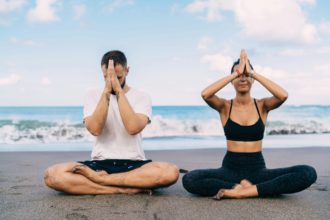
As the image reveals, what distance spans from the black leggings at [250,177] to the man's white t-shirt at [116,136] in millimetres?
614

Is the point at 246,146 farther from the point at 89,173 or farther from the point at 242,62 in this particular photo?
the point at 89,173

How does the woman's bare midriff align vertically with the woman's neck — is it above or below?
below

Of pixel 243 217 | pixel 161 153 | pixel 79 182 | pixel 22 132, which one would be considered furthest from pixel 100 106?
pixel 22 132

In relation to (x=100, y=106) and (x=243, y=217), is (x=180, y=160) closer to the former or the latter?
(x=100, y=106)

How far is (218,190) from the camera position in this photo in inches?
178

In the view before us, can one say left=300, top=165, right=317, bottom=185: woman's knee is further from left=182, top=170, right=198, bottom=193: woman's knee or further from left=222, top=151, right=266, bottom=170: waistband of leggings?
left=182, top=170, right=198, bottom=193: woman's knee

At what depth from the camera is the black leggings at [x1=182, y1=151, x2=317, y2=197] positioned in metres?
4.36

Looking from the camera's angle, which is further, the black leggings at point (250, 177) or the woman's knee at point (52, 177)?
the woman's knee at point (52, 177)

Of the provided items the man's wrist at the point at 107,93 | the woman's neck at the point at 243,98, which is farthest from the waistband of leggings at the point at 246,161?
the man's wrist at the point at 107,93

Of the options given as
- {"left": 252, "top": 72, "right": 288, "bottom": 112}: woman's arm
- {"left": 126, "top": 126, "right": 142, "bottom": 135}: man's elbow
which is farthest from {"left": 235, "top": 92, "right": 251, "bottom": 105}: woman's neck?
{"left": 126, "top": 126, "right": 142, "bottom": 135}: man's elbow

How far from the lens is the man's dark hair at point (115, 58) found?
466cm

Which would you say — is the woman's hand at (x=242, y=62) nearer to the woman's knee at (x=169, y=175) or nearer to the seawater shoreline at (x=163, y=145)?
the woman's knee at (x=169, y=175)

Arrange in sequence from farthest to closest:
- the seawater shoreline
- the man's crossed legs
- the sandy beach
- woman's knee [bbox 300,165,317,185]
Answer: the seawater shoreline
the man's crossed legs
woman's knee [bbox 300,165,317,185]
the sandy beach

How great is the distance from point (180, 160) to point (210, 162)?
0.61 meters
